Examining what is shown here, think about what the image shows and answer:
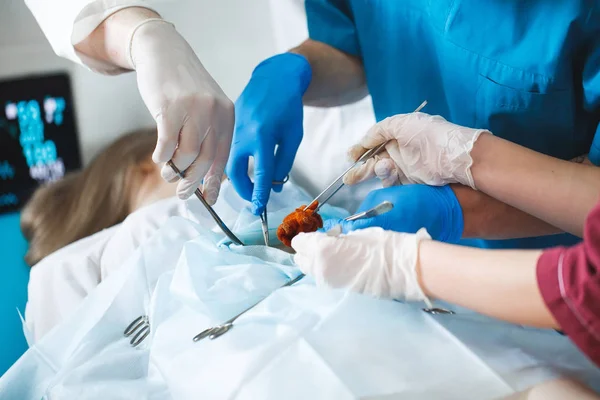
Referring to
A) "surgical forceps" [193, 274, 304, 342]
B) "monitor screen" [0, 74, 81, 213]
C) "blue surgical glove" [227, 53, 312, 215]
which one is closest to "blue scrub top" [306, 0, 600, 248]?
"blue surgical glove" [227, 53, 312, 215]

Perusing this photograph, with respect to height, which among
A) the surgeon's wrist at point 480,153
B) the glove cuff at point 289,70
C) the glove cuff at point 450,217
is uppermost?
the glove cuff at point 289,70

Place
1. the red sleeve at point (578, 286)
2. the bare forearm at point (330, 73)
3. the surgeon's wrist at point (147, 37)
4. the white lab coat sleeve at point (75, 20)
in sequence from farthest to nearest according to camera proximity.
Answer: the bare forearm at point (330, 73) → the white lab coat sleeve at point (75, 20) → the surgeon's wrist at point (147, 37) → the red sleeve at point (578, 286)

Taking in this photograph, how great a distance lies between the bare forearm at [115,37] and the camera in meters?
→ 1.10

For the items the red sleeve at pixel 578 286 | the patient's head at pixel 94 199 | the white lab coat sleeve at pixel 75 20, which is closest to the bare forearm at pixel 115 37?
the white lab coat sleeve at pixel 75 20

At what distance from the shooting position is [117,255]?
143 cm

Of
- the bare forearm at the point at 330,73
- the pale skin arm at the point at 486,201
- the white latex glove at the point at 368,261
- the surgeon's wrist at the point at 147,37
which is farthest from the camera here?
Result: the bare forearm at the point at 330,73

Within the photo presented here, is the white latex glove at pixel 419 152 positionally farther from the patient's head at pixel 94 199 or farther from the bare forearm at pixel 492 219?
the patient's head at pixel 94 199

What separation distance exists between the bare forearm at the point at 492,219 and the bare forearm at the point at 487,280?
0.30m

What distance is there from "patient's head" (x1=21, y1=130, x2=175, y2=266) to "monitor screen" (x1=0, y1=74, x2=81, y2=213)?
0.14m

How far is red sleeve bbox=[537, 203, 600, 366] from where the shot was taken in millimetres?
554

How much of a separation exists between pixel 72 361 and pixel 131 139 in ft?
3.63

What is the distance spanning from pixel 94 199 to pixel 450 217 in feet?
4.01

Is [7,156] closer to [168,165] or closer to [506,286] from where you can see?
[168,165]

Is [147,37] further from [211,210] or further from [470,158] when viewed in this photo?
[470,158]
